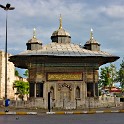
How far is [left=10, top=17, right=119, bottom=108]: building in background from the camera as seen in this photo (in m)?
34.7

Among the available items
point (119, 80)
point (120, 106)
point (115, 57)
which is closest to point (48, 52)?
point (115, 57)

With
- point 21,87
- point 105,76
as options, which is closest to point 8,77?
point 21,87

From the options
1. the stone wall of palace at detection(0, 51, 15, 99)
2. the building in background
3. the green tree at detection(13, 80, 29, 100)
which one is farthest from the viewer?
the green tree at detection(13, 80, 29, 100)

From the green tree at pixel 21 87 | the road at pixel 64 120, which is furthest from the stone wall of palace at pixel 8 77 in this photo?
the road at pixel 64 120

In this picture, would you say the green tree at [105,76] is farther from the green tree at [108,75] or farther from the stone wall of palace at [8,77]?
the stone wall of palace at [8,77]

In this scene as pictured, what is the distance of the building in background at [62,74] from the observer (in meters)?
34.7

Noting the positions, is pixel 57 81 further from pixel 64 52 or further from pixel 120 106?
pixel 120 106

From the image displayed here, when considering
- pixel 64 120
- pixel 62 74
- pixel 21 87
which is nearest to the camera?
pixel 64 120

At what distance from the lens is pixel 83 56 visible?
3462 centimetres

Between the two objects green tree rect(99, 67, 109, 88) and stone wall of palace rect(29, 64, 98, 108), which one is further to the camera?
green tree rect(99, 67, 109, 88)

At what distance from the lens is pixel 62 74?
35.0m

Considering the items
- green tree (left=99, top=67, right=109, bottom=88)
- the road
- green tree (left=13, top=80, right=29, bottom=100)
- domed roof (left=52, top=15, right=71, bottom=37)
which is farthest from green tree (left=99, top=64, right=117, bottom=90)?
the road

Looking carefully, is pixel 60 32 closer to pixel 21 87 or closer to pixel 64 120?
pixel 64 120

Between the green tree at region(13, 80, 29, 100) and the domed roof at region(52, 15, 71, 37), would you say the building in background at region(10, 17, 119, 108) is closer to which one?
the domed roof at region(52, 15, 71, 37)
